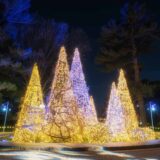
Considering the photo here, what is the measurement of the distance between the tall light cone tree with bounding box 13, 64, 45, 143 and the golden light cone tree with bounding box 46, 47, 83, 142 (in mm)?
655

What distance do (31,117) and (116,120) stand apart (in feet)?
13.8

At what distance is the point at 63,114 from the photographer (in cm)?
1648

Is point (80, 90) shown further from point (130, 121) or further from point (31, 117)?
point (130, 121)

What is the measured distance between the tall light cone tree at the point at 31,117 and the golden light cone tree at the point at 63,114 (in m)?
0.65

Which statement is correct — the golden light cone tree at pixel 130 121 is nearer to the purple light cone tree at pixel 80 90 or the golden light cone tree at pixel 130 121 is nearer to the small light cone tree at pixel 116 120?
the small light cone tree at pixel 116 120

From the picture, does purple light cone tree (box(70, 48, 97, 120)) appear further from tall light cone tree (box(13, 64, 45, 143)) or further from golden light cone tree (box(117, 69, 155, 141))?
golden light cone tree (box(117, 69, 155, 141))

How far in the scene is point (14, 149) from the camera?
14016 mm

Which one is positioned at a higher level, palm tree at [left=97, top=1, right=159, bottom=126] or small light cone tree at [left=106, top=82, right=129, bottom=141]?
palm tree at [left=97, top=1, right=159, bottom=126]

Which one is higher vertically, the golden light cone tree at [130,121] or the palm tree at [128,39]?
the palm tree at [128,39]

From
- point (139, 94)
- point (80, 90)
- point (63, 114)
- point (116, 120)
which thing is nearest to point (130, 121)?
point (116, 120)

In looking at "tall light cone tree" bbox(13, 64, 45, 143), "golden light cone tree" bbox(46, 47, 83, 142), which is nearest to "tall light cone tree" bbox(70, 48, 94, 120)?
"golden light cone tree" bbox(46, 47, 83, 142)

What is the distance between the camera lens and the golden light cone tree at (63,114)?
16516 millimetres

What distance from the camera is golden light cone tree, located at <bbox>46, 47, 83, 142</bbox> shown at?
16516mm

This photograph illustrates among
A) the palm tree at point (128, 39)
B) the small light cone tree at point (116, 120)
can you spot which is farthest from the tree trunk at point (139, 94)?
the small light cone tree at point (116, 120)
